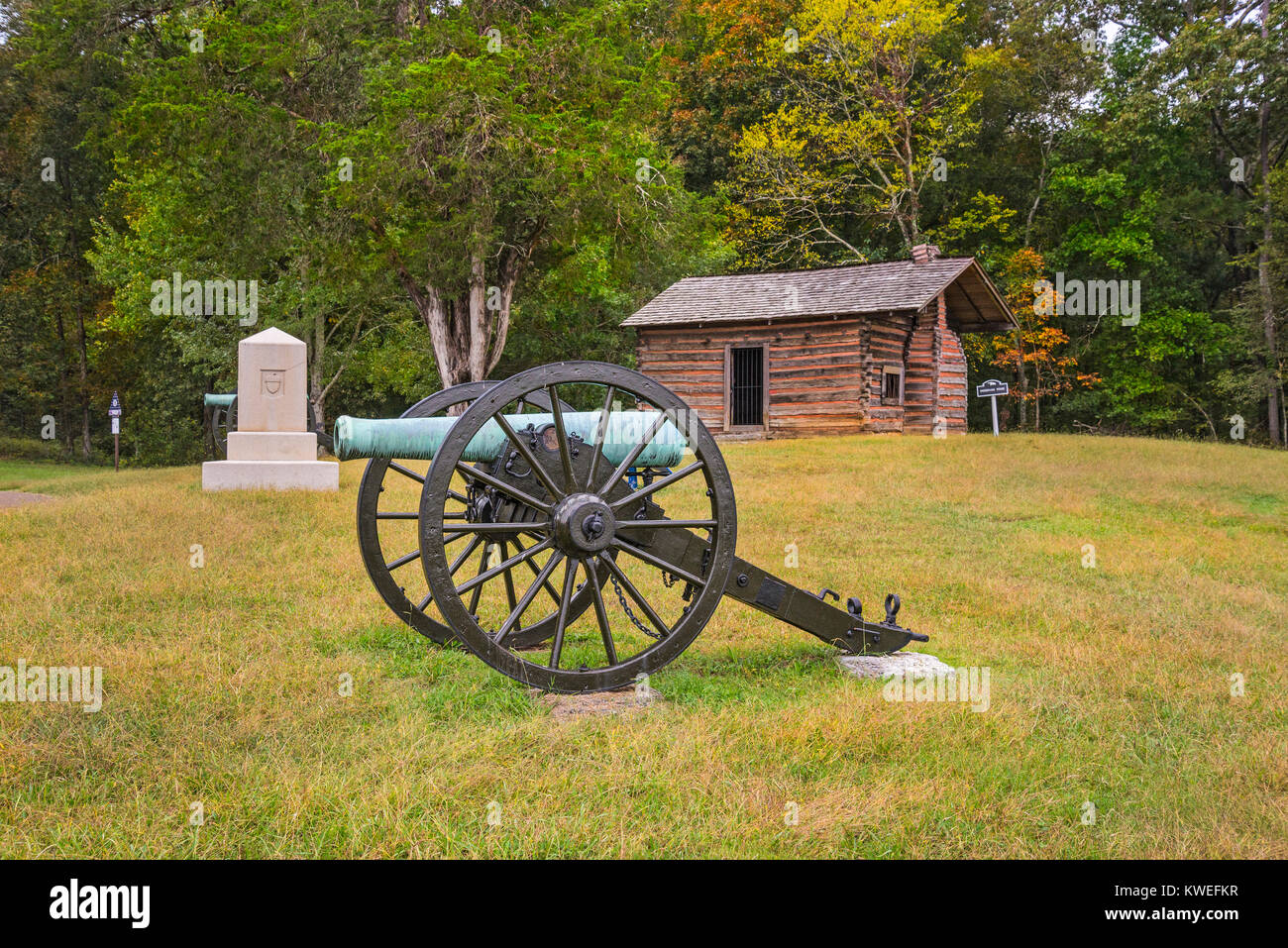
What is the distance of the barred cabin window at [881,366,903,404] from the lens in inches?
950

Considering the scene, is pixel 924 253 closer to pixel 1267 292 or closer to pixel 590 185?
pixel 590 185

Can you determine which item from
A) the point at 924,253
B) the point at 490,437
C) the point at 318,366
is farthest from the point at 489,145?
the point at 490,437

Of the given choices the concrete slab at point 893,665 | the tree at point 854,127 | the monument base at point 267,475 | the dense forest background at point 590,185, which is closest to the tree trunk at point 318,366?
the dense forest background at point 590,185

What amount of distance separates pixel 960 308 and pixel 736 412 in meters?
7.12

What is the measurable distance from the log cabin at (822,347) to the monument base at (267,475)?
10356 mm

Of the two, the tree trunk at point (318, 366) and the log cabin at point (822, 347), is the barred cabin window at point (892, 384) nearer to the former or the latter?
the log cabin at point (822, 347)

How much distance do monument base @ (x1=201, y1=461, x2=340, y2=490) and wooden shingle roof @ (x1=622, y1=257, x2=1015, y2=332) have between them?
11899 mm

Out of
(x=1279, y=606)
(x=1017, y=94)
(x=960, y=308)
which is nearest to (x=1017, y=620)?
(x=1279, y=606)

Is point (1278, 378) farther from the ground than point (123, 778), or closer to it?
farther from the ground

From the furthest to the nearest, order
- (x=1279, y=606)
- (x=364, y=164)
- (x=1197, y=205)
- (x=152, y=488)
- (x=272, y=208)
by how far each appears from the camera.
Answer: (x=1197, y=205) < (x=272, y=208) < (x=364, y=164) < (x=152, y=488) < (x=1279, y=606)

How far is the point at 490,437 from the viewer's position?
527 cm

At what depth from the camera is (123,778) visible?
3.91 metres

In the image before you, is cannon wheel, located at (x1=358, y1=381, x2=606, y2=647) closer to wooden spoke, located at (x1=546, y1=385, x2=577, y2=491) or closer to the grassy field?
the grassy field

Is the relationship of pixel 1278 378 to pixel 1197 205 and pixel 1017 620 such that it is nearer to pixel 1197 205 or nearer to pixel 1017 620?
pixel 1197 205
